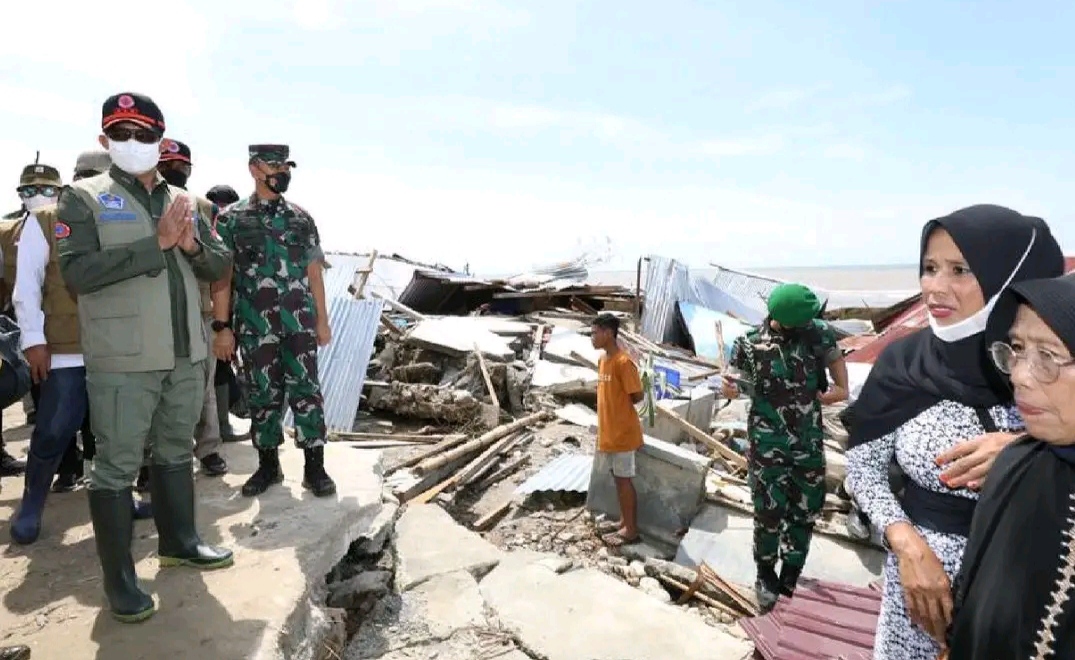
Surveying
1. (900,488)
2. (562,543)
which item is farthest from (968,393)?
(562,543)

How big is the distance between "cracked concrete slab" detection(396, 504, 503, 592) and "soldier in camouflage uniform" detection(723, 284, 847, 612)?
184 centimetres

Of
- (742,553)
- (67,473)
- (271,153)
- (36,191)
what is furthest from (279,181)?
(742,553)

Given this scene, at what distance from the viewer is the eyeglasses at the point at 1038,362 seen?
1203 mm

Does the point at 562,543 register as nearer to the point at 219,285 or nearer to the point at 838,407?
the point at 219,285

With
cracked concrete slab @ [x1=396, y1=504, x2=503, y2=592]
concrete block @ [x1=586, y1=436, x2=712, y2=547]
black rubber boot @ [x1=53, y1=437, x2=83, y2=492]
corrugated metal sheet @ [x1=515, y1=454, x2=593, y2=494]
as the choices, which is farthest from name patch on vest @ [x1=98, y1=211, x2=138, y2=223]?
corrugated metal sheet @ [x1=515, y1=454, x2=593, y2=494]

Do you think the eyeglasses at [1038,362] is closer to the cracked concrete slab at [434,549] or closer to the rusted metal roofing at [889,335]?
the cracked concrete slab at [434,549]

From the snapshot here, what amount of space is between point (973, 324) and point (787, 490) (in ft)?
8.82

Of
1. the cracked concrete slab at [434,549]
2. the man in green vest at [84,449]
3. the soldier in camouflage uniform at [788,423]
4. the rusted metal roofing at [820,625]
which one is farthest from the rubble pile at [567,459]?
the man in green vest at [84,449]

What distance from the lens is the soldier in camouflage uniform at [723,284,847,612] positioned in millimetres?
3875

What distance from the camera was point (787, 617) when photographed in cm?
316

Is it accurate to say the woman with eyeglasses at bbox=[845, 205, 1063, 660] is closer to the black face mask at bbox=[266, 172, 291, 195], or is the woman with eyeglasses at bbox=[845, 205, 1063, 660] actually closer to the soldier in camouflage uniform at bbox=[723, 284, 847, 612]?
the soldier in camouflage uniform at bbox=[723, 284, 847, 612]

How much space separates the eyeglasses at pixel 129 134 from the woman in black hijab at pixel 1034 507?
107 inches

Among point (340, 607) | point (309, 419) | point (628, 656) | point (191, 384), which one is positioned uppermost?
point (191, 384)

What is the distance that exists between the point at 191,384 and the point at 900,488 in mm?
2524
